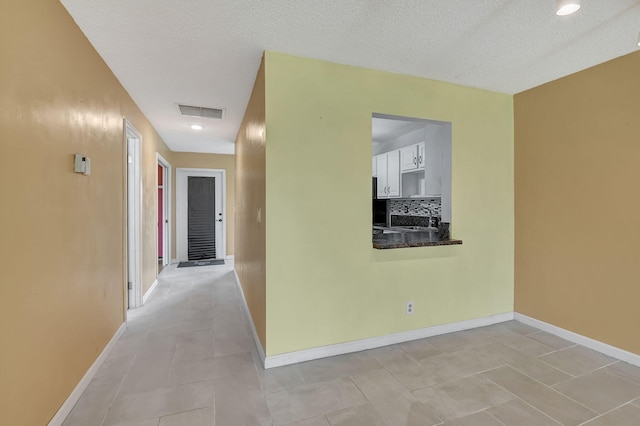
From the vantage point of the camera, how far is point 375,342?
2561mm

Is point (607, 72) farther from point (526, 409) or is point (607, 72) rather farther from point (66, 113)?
point (66, 113)

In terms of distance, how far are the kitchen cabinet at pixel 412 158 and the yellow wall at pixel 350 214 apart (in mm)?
1040

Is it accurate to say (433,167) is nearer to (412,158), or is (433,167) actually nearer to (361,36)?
(412,158)

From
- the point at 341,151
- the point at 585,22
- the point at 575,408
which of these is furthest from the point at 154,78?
the point at 575,408

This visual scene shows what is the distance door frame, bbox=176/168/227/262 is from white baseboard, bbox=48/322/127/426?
4.02 metres

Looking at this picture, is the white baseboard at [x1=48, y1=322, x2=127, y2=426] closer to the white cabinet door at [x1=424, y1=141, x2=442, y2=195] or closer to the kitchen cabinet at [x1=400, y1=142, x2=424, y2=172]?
the white cabinet door at [x1=424, y1=141, x2=442, y2=195]

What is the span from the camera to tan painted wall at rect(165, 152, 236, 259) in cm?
630

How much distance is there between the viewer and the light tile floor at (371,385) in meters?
1.70

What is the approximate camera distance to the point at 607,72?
7.93 ft

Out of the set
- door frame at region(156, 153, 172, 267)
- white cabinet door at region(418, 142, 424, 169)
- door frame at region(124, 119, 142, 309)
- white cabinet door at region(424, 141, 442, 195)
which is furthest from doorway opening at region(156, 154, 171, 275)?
A: white cabinet door at region(424, 141, 442, 195)

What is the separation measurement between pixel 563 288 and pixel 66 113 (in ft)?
14.0

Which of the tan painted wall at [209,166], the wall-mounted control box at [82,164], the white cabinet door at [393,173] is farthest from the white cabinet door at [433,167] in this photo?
the tan painted wall at [209,166]

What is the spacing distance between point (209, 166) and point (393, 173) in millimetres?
4148

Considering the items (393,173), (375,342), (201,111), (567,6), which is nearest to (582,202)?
(567,6)
